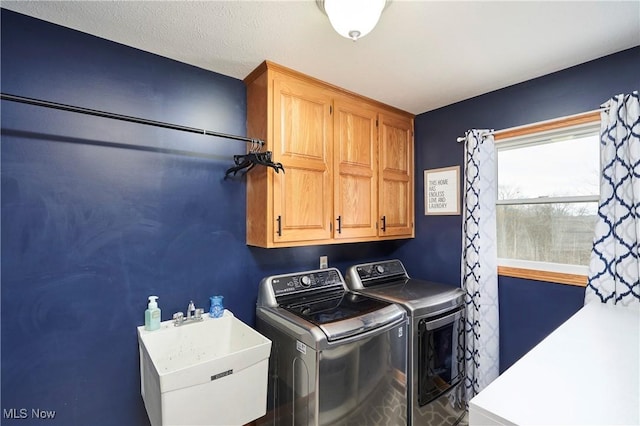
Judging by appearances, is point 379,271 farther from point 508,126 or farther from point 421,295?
point 508,126

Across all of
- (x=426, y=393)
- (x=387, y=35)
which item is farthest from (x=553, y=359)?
(x=387, y=35)

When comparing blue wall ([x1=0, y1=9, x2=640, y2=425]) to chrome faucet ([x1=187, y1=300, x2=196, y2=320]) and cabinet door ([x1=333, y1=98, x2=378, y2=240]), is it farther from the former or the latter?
cabinet door ([x1=333, y1=98, x2=378, y2=240])

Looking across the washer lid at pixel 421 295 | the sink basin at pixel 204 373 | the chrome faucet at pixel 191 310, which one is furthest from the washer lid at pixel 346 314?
the chrome faucet at pixel 191 310

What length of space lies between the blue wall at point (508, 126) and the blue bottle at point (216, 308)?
5.76ft

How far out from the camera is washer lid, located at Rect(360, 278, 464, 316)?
193cm

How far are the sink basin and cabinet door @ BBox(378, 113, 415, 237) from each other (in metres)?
1.37

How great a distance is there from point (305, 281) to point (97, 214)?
1297 millimetres

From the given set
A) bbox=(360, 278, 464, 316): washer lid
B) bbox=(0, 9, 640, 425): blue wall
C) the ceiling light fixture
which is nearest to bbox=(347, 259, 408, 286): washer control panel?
bbox=(360, 278, 464, 316): washer lid

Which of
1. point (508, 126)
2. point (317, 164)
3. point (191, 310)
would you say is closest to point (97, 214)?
point (191, 310)

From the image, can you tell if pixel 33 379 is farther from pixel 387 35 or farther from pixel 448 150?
pixel 448 150

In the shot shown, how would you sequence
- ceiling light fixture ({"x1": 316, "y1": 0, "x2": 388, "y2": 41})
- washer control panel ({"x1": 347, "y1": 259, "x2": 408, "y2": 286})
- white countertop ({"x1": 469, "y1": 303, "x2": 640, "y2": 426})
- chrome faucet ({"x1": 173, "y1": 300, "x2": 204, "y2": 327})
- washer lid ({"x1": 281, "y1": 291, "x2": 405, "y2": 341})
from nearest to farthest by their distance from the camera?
white countertop ({"x1": 469, "y1": 303, "x2": 640, "y2": 426}) < ceiling light fixture ({"x1": 316, "y1": 0, "x2": 388, "y2": 41}) < washer lid ({"x1": 281, "y1": 291, "x2": 405, "y2": 341}) < chrome faucet ({"x1": 173, "y1": 300, "x2": 204, "y2": 327}) < washer control panel ({"x1": 347, "y1": 259, "x2": 408, "y2": 286})

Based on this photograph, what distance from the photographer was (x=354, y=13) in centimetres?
118

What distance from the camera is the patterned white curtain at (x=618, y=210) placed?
1576mm

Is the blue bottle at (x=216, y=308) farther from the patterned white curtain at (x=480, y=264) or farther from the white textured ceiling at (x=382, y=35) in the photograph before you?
the patterned white curtain at (x=480, y=264)
